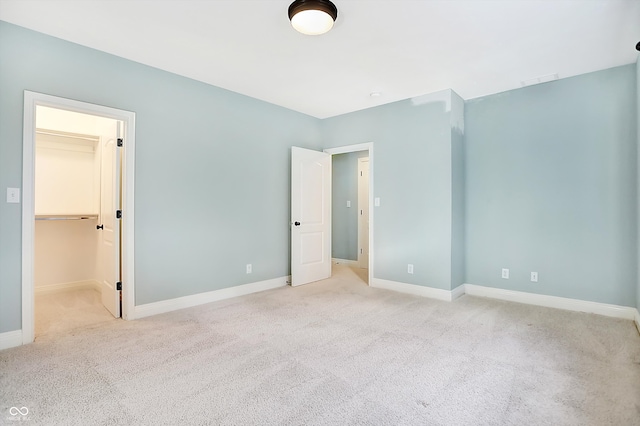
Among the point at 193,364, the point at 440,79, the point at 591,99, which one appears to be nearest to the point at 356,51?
the point at 440,79

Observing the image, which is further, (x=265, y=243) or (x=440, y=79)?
(x=265, y=243)

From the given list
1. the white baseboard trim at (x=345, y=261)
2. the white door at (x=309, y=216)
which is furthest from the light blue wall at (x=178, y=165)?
the white baseboard trim at (x=345, y=261)

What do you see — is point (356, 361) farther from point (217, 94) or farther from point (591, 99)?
point (591, 99)

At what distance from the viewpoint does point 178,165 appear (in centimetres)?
351

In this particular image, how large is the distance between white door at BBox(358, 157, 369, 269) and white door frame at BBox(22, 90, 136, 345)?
3.98 m

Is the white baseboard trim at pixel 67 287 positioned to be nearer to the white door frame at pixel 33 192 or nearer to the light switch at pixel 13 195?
the white door frame at pixel 33 192

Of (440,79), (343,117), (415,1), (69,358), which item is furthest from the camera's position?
(343,117)

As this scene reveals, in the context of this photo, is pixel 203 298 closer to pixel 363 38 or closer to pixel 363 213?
pixel 363 38

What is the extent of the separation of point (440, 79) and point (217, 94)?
2.61 meters

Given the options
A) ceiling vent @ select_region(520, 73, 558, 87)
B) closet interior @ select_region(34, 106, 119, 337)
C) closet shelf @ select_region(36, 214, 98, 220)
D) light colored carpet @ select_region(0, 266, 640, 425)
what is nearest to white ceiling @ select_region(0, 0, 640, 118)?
ceiling vent @ select_region(520, 73, 558, 87)

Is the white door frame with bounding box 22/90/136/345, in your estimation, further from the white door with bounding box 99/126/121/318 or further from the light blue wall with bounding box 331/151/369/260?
the light blue wall with bounding box 331/151/369/260

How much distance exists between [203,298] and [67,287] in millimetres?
2174

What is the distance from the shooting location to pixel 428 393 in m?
1.91

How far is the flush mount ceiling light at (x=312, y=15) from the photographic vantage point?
216 cm
